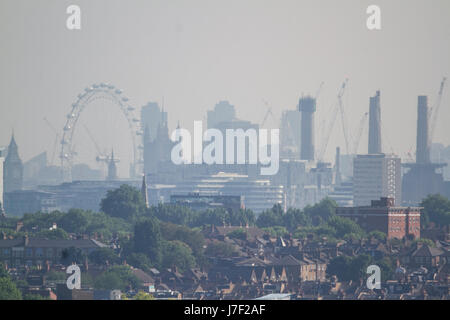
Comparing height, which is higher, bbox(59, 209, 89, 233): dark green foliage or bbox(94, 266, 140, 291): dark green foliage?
bbox(59, 209, 89, 233): dark green foliage

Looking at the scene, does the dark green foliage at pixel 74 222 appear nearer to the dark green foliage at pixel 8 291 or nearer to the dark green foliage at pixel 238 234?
the dark green foliage at pixel 238 234

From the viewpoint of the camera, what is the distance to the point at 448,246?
13250 cm

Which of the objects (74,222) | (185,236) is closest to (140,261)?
(185,236)

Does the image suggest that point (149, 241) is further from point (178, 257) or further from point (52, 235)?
point (52, 235)

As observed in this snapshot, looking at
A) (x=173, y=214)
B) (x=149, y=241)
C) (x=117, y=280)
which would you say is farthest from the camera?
(x=173, y=214)

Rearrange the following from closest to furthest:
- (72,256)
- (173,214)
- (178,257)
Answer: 1. (72,256)
2. (178,257)
3. (173,214)

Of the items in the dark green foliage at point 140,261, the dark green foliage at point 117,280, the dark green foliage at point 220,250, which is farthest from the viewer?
the dark green foliage at point 220,250

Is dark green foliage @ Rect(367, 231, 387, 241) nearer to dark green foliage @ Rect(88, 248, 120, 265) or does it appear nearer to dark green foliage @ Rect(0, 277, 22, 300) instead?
dark green foliage @ Rect(88, 248, 120, 265)

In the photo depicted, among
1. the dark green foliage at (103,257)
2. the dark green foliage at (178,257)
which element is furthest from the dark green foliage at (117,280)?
the dark green foliage at (178,257)

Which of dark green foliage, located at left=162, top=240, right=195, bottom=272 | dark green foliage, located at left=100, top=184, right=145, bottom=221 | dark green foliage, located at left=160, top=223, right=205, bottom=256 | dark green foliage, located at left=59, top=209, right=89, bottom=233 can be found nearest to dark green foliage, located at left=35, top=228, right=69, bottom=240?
dark green foliage, located at left=160, top=223, right=205, bottom=256

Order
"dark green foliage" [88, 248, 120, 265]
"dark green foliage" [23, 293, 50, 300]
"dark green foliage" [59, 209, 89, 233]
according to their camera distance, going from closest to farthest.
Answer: "dark green foliage" [23, 293, 50, 300]
"dark green foliage" [88, 248, 120, 265]
"dark green foliage" [59, 209, 89, 233]

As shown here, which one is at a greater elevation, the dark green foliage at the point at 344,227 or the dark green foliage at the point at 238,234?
the dark green foliage at the point at 344,227
